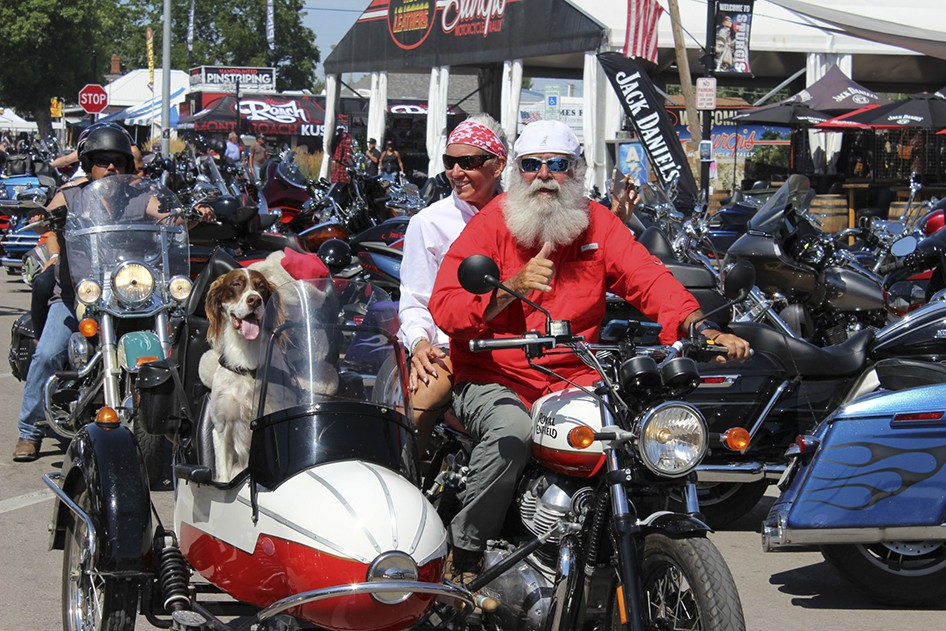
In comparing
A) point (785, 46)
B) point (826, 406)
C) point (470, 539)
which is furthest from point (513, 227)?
point (785, 46)

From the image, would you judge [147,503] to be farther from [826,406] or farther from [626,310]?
[626,310]

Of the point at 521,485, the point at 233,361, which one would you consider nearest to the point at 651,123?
the point at 233,361

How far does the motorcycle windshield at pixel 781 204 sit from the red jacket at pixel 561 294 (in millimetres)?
5254

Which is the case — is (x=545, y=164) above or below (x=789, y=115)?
below

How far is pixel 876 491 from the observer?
5.18m

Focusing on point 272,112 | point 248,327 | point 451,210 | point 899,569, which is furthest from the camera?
point 272,112

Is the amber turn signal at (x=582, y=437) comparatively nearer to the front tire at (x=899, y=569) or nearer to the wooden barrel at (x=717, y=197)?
the front tire at (x=899, y=569)

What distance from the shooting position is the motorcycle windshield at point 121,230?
23.5ft

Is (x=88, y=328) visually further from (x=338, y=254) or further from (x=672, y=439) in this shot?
(x=672, y=439)

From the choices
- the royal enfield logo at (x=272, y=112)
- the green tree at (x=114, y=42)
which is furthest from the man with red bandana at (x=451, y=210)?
the green tree at (x=114, y=42)

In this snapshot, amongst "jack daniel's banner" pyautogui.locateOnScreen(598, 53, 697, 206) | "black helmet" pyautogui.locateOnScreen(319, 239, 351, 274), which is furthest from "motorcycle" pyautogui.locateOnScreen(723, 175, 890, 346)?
Result: "jack daniel's banner" pyautogui.locateOnScreen(598, 53, 697, 206)

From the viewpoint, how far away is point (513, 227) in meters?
4.52

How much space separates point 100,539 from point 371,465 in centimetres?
97

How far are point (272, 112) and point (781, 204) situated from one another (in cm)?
4357
